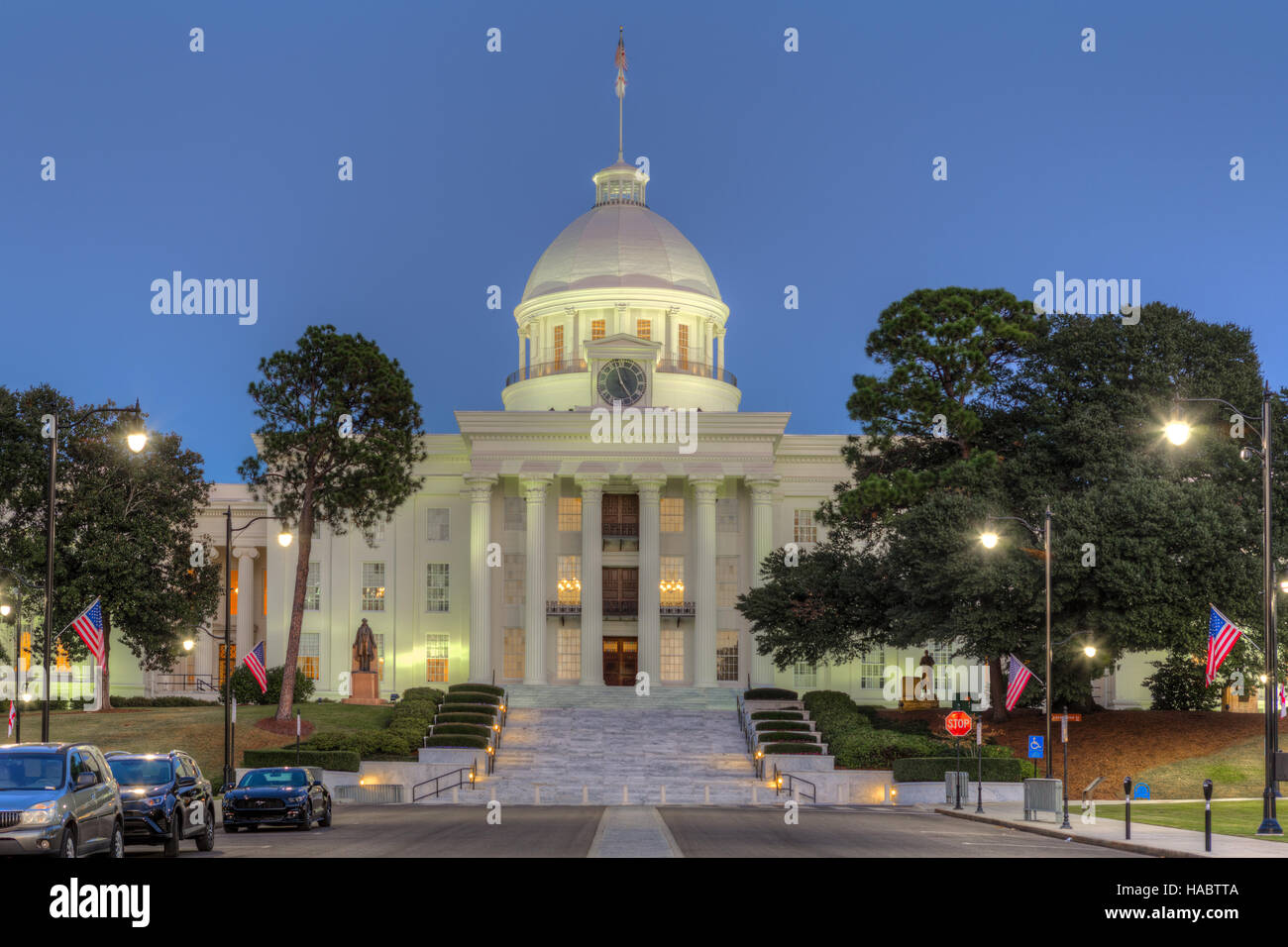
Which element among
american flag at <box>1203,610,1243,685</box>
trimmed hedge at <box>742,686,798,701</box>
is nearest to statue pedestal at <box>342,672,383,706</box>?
trimmed hedge at <box>742,686,798,701</box>

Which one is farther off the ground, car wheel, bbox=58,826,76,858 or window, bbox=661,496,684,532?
window, bbox=661,496,684,532

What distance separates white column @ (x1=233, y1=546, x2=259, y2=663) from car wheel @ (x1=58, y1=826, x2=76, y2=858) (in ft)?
218

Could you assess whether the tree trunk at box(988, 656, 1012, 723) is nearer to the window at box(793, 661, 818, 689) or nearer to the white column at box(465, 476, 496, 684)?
the window at box(793, 661, 818, 689)

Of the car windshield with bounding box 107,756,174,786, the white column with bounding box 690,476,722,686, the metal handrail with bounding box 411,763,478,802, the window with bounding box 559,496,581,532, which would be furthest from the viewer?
the window with bounding box 559,496,581,532

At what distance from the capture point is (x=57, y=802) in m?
18.6

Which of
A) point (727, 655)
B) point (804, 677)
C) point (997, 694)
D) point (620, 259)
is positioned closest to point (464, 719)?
point (727, 655)

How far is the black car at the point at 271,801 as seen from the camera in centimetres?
3209

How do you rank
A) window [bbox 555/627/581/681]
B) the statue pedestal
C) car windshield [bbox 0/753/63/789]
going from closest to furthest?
1. car windshield [bbox 0/753/63/789]
2. the statue pedestal
3. window [bbox 555/627/581/681]

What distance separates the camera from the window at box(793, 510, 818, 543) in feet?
257

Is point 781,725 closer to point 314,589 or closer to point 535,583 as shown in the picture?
point 535,583

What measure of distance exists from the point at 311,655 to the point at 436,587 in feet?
23.7

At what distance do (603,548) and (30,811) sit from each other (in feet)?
195

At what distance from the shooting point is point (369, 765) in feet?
172

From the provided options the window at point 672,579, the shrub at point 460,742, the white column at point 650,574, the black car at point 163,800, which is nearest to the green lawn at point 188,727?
the shrub at point 460,742
